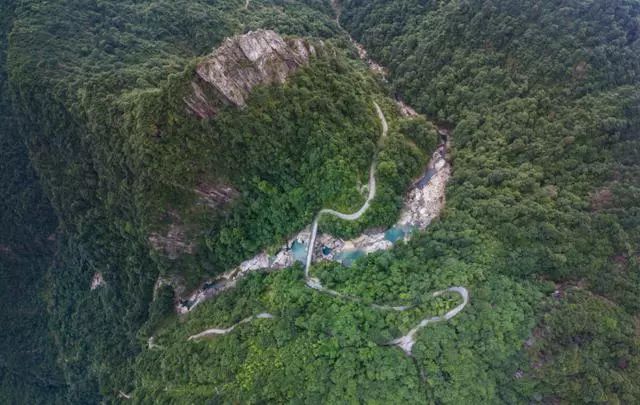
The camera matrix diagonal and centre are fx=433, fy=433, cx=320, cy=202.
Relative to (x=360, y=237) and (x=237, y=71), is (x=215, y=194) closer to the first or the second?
(x=237, y=71)

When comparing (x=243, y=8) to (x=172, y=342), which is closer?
(x=172, y=342)

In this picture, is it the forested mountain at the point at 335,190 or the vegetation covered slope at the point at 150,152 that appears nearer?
the forested mountain at the point at 335,190

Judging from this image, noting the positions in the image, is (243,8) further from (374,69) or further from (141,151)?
(141,151)

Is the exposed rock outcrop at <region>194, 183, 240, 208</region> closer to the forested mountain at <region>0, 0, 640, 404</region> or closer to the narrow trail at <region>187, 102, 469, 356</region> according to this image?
the forested mountain at <region>0, 0, 640, 404</region>

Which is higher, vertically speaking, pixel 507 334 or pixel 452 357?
pixel 507 334

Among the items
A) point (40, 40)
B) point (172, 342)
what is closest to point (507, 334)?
point (172, 342)

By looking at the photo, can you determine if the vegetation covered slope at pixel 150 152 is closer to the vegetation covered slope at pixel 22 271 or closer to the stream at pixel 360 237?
the stream at pixel 360 237

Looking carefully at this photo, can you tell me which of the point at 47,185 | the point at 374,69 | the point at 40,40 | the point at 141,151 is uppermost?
the point at 374,69

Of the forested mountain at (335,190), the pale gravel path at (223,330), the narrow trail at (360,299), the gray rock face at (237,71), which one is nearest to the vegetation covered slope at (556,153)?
the forested mountain at (335,190)
